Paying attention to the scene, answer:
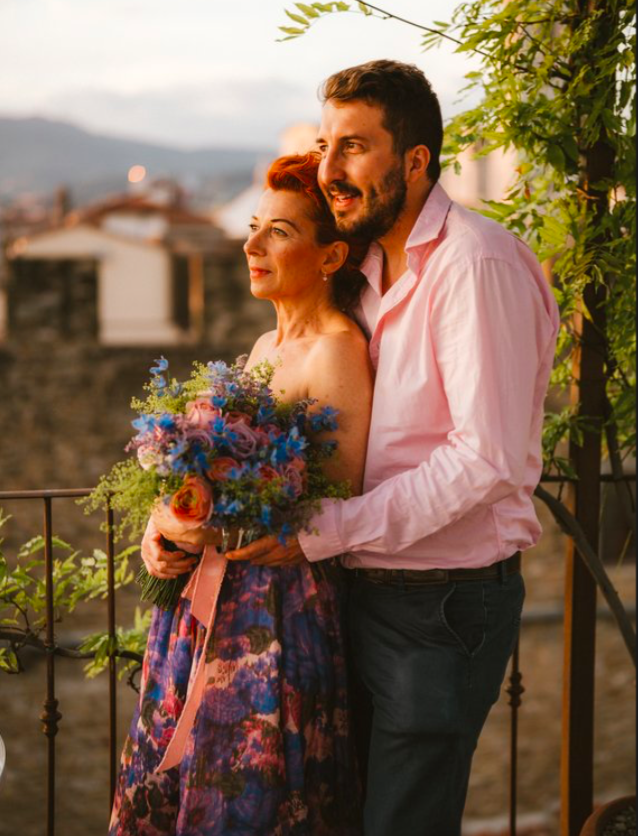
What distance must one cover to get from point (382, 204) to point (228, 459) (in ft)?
1.80

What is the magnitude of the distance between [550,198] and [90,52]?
224 ft

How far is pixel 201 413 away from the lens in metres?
1.72

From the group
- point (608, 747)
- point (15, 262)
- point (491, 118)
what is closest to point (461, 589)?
point (491, 118)

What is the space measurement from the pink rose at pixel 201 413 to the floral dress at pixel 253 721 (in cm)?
31

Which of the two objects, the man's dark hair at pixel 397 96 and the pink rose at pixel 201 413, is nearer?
the pink rose at pixel 201 413

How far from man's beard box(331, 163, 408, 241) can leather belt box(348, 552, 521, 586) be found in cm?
62

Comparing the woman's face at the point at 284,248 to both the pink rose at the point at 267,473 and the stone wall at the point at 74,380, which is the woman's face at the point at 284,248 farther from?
the stone wall at the point at 74,380

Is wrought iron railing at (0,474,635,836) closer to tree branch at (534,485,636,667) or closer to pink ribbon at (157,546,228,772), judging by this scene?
tree branch at (534,485,636,667)

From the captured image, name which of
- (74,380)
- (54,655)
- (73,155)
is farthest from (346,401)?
(73,155)

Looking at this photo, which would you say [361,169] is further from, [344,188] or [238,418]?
[238,418]

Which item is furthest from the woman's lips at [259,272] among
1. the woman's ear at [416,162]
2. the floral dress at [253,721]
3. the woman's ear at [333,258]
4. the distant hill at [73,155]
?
the distant hill at [73,155]

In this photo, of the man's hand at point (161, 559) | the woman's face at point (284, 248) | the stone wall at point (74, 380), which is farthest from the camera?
the stone wall at point (74, 380)

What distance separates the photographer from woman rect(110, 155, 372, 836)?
181 centimetres

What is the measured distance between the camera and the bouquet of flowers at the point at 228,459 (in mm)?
1673
